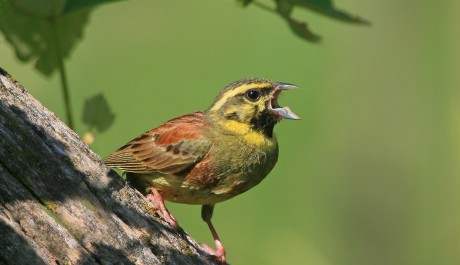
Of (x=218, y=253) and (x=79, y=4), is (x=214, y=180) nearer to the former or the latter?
(x=218, y=253)

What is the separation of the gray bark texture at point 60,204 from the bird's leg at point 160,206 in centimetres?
17

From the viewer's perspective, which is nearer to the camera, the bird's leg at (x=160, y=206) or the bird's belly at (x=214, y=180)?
the bird's leg at (x=160, y=206)

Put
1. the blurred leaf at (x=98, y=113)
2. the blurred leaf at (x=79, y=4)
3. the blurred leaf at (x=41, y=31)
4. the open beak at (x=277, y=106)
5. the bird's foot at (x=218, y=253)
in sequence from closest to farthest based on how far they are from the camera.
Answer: the blurred leaf at (x=79, y=4)
the blurred leaf at (x=41, y=31)
the blurred leaf at (x=98, y=113)
the bird's foot at (x=218, y=253)
the open beak at (x=277, y=106)

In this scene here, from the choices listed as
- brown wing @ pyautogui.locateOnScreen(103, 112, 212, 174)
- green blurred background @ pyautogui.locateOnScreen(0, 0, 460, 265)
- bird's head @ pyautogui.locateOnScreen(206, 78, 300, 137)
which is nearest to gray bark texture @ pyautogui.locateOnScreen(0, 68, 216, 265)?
brown wing @ pyautogui.locateOnScreen(103, 112, 212, 174)

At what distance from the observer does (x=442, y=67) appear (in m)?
7.98

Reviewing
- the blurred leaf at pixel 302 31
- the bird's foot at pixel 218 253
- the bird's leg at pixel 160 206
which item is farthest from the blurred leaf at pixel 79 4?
the bird's foot at pixel 218 253

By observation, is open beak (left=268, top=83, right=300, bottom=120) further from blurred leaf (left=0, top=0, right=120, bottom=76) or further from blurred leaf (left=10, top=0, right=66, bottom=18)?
blurred leaf (left=10, top=0, right=66, bottom=18)

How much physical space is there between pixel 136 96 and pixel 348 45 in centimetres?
180

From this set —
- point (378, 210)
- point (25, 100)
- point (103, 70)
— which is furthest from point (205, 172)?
point (103, 70)

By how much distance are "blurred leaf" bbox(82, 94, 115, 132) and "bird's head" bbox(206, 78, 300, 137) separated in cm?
111

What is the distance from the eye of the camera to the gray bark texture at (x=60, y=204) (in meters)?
2.64

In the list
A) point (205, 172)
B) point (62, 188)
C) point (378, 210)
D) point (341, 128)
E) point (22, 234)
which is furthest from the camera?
point (341, 128)

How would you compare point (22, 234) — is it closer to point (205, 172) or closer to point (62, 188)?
point (62, 188)

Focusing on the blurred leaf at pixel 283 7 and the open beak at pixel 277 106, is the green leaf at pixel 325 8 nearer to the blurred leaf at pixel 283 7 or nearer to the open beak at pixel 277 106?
the blurred leaf at pixel 283 7
